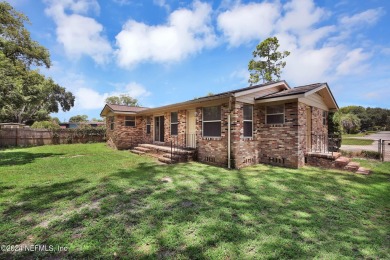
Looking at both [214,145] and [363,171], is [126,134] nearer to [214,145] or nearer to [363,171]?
[214,145]

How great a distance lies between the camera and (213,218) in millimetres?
3434

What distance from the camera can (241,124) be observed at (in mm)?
7949

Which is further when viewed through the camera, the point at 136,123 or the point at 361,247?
the point at 136,123

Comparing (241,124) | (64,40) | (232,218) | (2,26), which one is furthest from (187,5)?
(2,26)

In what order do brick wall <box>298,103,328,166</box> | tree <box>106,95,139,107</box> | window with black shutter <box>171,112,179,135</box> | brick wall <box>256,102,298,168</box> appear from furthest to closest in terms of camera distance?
tree <box>106,95,139,107</box> → window with black shutter <box>171,112,179,135</box> → brick wall <box>298,103,328,166</box> → brick wall <box>256,102,298,168</box>

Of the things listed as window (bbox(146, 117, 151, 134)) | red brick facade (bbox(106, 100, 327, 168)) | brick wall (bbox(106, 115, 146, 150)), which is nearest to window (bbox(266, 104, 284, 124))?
red brick facade (bbox(106, 100, 327, 168))

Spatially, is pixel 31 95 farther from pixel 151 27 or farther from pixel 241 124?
pixel 241 124

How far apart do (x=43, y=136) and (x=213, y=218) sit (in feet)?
65.9

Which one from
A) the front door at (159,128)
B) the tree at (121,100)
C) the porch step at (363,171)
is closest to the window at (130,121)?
the front door at (159,128)

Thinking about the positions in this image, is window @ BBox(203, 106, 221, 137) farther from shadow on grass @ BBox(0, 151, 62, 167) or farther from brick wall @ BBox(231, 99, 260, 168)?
shadow on grass @ BBox(0, 151, 62, 167)

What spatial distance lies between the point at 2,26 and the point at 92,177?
1289 centimetres

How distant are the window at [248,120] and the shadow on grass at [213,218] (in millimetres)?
2843

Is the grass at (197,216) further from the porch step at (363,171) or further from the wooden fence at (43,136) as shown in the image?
the wooden fence at (43,136)

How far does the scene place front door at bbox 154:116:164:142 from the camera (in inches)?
501
